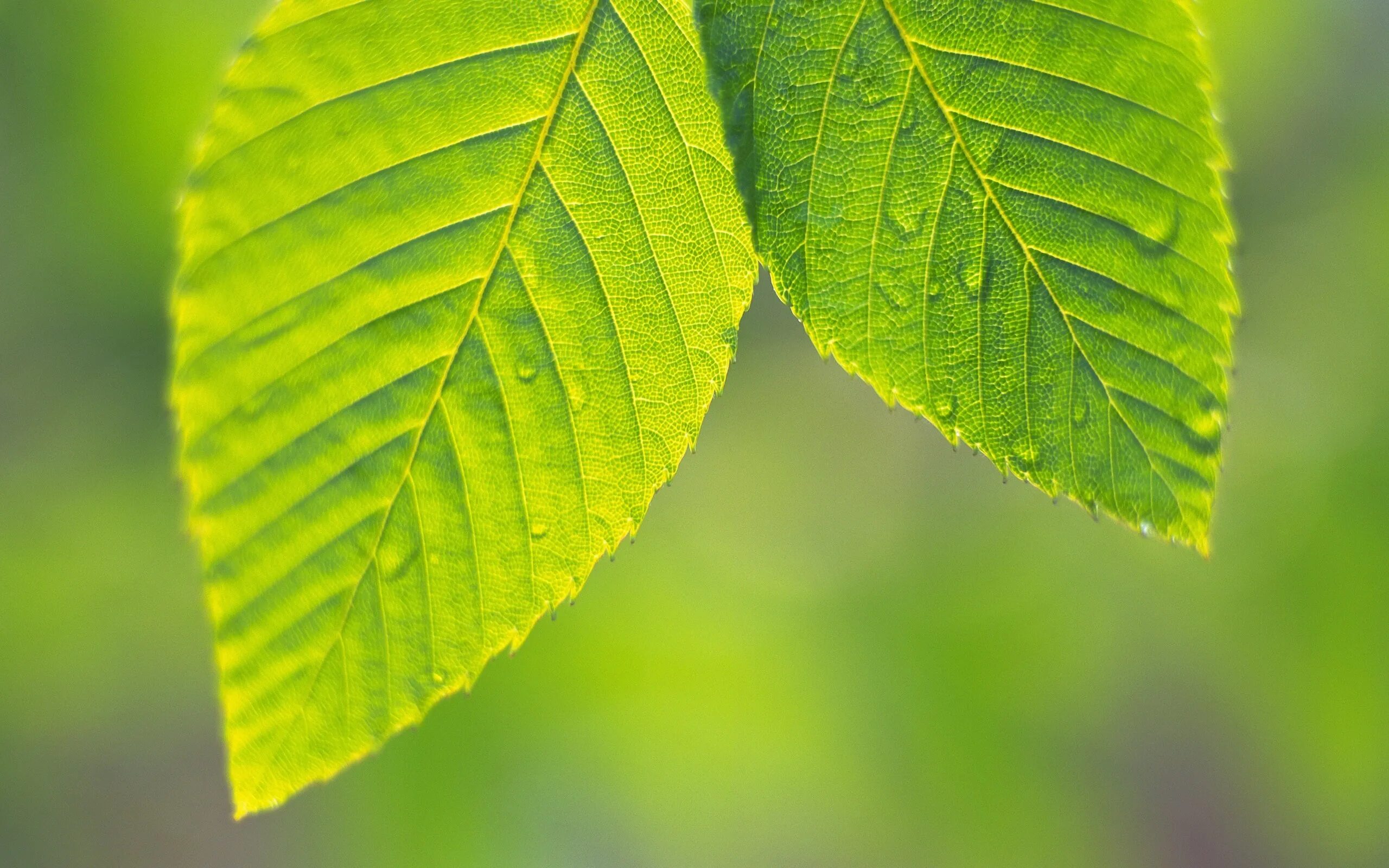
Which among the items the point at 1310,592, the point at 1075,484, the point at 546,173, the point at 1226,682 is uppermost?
the point at 546,173

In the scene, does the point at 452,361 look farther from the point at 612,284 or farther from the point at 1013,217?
the point at 1013,217

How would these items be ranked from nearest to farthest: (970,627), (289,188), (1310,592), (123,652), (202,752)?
(289,188)
(1310,592)
(970,627)
(123,652)
(202,752)

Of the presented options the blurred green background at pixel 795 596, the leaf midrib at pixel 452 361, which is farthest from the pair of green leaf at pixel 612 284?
the blurred green background at pixel 795 596

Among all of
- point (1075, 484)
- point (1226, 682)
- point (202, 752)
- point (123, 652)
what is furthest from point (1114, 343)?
point (202, 752)

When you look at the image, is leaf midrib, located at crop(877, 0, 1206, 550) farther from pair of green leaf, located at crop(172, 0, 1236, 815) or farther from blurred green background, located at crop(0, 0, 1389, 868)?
blurred green background, located at crop(0, 0, 1389, 868)

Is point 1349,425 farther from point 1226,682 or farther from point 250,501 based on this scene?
point 250,501

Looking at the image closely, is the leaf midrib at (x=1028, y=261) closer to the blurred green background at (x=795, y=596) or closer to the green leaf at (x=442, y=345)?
the green leaf at (x=442, y=345)

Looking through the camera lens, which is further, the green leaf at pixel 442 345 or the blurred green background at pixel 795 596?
the blurred green background at pixel 795 596

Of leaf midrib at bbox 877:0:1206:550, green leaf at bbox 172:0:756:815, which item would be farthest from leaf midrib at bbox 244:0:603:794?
leaf midrib at bbox 877:0:1206:550
